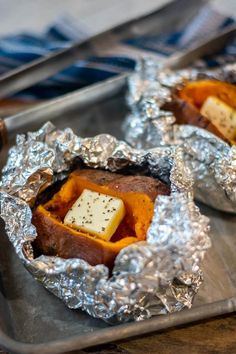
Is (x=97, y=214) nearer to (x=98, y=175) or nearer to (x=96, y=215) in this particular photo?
(x=96, y=215)

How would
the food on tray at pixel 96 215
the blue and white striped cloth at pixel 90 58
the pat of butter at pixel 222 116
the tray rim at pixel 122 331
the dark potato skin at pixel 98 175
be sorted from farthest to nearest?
the blue and white striped cloth at pixel 90 58 < the pat of butter at pixel 222 116 < the dark potato skin at pixel 98 175 < the food on tray at pixel 96 215 < the tray rim at pixel 122 331

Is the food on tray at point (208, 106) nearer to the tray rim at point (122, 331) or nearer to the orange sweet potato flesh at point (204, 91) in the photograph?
the orange sweet potato flesh at point (204, 91)

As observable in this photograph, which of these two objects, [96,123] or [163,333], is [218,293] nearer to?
[163,333]

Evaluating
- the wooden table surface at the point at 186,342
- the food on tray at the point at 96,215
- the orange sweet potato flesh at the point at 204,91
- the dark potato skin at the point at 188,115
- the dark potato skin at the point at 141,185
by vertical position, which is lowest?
the wooden table surface at the point at 186,342

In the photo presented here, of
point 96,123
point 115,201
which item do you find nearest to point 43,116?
point 96,123

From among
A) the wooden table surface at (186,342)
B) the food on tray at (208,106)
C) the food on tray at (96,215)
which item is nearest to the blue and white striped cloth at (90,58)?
the food on tray at (208,106)

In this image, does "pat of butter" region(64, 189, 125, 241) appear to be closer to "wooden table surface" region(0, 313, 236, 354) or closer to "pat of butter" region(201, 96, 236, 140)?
"wooden table surface" region(0, 313, 236, 354)

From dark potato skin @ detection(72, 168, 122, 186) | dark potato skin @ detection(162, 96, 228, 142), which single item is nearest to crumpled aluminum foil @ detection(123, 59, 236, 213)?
dark potato skin @ detection(162, 96, 228, 142)
